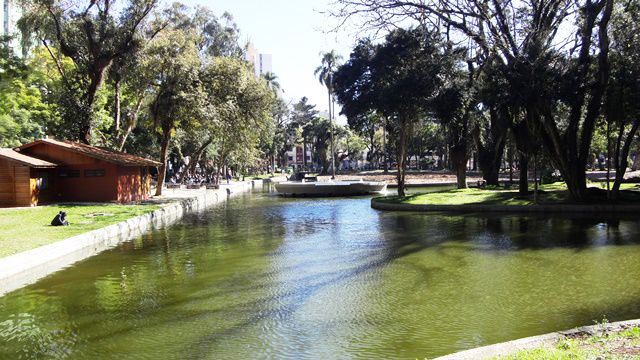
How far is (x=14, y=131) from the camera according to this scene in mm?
35156

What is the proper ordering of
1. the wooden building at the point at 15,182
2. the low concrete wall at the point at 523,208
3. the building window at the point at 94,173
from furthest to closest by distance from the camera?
the building window at the point at 94,173, the wooden building at the point at 15,182, the low concrete wall at the point at 523,208

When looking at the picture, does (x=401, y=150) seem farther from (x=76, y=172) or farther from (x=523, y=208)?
(x=76, y=172)

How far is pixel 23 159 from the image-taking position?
1079 inches

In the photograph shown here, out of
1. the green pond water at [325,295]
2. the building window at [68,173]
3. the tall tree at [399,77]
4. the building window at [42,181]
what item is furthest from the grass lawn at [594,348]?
the building window at [68,173]

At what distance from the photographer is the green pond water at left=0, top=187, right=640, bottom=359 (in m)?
7.80

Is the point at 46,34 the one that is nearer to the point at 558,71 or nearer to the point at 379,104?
the point at 379,104

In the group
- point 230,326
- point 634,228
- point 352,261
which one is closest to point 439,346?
point 230,326

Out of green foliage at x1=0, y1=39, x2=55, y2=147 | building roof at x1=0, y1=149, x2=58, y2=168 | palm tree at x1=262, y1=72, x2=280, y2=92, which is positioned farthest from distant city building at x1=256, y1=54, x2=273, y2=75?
→ building roof at x1=0, y1=149, x2=58, y2=168

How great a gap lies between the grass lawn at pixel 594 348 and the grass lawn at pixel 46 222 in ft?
42.6

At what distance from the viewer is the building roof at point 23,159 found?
26891mm

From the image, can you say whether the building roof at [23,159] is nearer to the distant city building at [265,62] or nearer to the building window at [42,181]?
the building window at [42,181]

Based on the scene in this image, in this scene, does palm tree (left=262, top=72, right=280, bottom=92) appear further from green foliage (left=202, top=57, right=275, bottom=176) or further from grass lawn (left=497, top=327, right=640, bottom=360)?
grass lawn (left=497, top=327, right=640, bottom=360)

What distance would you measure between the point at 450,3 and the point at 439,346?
2089cm

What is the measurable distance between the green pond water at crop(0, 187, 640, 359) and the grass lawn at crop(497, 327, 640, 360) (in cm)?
153
